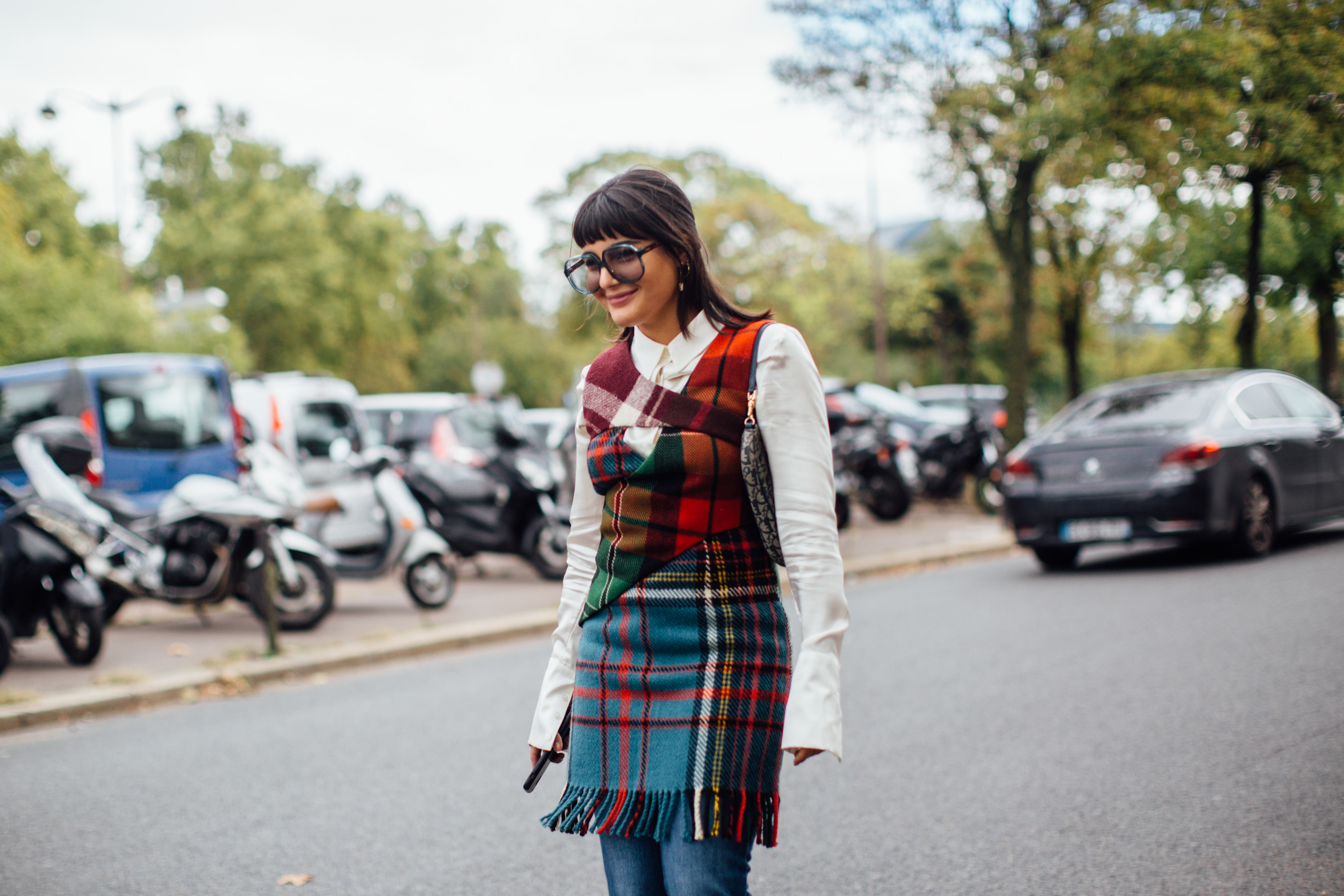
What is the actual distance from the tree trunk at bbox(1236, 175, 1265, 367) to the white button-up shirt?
3.42 metres

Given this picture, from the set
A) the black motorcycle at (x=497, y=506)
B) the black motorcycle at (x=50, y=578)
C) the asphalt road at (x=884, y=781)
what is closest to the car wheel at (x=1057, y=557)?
the asphalt road at (x=884, y=781)

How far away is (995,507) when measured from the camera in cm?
1577

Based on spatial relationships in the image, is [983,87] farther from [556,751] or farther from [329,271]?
[329,271]

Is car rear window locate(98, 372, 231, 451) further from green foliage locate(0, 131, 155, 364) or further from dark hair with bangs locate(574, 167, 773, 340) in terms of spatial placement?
green foliage locate(0, 131, 155, 364)

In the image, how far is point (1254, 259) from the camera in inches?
213

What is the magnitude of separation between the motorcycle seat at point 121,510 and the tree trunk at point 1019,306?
11.2 metres

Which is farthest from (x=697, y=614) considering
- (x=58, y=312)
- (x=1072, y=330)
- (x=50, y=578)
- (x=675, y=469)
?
(x=58, y=312)

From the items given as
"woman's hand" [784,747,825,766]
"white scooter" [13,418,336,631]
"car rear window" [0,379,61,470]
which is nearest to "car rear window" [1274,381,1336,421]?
"white scooter" [13,418,336,631]

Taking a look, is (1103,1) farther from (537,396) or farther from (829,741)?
(537,396)

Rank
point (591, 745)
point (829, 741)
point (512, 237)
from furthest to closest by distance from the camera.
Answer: point (512, 237) → point (591, 745) → point (829, 741)

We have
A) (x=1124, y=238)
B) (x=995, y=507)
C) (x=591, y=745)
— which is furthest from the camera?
(x=1124, y=238)

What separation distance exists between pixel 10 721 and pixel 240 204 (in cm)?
4096

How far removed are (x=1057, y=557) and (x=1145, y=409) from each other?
1.44 m

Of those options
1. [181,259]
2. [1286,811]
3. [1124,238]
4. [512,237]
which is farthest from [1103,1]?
[512,237]
